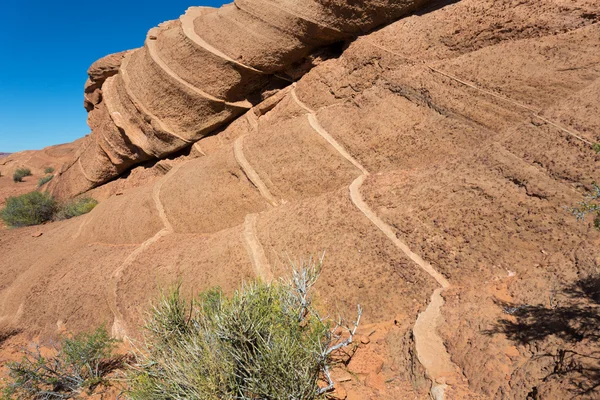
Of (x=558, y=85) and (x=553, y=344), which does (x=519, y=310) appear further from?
(x=558, y=85)

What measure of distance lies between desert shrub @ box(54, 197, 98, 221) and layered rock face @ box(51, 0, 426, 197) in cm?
151

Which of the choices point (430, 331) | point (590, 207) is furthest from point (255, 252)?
point (590, 207)

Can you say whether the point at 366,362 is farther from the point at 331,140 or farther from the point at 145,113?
the point at 145,113

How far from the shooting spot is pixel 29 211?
1139 centimetres

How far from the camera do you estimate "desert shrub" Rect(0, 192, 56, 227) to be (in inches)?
449

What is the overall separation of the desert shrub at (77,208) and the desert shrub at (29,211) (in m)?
0.68

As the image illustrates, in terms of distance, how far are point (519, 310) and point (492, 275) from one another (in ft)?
1.70

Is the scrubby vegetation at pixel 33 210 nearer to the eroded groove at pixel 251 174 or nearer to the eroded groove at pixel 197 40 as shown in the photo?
the eroded groove at pixel 197 40

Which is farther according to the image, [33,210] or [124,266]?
[33,210]

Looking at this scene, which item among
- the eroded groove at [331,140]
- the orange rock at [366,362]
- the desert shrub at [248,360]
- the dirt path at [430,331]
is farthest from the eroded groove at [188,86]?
the orange rock at [366,362]

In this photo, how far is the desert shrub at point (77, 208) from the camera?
1032 cm

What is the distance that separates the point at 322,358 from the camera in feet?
10.1

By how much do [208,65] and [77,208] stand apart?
6469 mm

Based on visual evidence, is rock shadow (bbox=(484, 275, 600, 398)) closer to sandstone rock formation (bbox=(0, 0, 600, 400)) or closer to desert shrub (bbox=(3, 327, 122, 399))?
sandstone rock formation (bbox=(0, 0, 600, 400))
